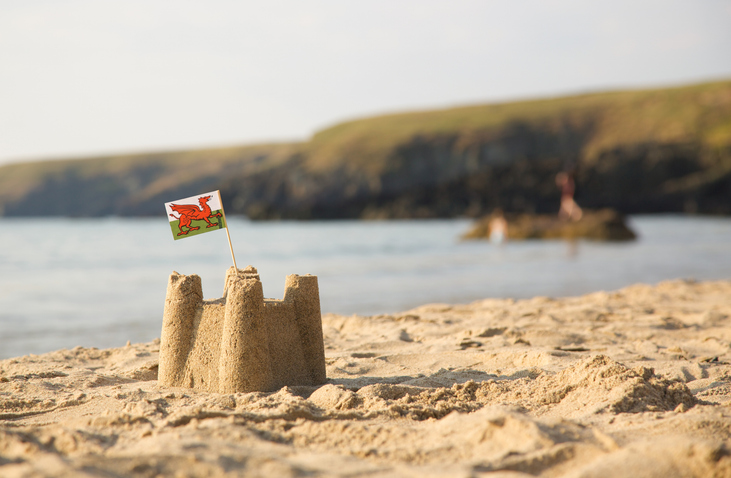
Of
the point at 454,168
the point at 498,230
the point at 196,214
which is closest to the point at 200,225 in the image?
the point at 196,214

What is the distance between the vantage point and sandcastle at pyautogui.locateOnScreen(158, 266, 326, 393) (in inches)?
165

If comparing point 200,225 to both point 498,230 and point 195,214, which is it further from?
point 498,230

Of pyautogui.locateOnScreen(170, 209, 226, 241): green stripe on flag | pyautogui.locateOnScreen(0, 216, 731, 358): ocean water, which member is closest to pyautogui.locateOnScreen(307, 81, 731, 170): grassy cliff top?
pyautogui.locateOnScreen(0, 216, 731, 358): ocean water

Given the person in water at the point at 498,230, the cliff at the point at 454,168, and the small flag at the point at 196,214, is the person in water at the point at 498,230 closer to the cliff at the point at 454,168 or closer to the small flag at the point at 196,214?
the small flag at the point at 196,214

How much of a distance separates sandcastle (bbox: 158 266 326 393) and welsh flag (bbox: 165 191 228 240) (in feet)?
1.28

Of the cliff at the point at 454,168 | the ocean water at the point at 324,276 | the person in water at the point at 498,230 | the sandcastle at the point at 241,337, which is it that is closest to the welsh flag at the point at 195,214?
the sandcastle at the point at 241,337

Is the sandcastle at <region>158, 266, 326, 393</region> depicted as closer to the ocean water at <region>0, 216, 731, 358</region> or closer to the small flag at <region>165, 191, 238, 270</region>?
the small flag at <region>165, 191, 238, 270</region>

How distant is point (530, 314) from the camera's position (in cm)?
785

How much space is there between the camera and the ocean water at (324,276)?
9.20m

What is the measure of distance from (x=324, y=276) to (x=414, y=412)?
1265cm

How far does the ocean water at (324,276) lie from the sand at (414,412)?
311cm

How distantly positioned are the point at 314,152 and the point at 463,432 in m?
104

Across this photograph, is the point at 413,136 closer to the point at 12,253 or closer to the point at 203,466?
the point at 12,253

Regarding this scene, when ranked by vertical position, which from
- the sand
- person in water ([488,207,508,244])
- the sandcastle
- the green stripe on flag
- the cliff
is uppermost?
the cliff
